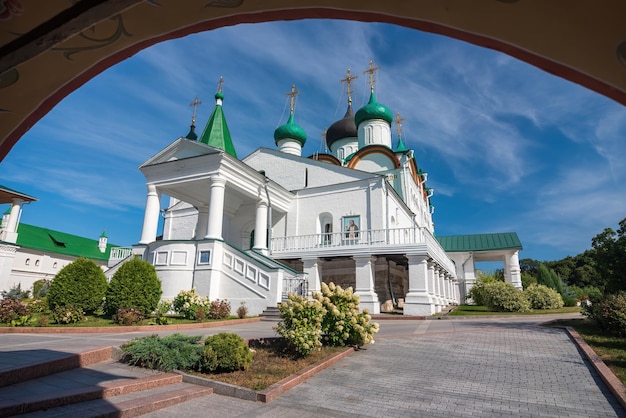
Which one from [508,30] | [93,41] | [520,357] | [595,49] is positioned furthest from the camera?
[520,357]

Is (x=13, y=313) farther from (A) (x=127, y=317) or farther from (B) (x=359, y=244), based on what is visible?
(B) (x=359, y=244)

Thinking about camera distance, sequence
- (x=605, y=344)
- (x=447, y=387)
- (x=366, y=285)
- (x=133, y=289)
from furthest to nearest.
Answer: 1. (x=366, y=285)
2. (x=133, y=289)
3. (x=605, y=344)
4. (x=447, y=387)

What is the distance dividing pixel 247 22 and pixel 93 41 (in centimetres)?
83

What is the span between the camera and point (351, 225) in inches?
791

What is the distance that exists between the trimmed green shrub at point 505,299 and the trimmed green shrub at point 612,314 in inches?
299

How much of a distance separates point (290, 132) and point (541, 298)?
845 inches

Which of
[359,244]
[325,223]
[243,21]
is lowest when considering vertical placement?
[243,21]

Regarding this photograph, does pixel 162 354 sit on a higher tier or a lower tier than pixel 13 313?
lower

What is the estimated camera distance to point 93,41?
200 centimetres

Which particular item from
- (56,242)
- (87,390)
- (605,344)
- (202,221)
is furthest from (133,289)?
(56,242)

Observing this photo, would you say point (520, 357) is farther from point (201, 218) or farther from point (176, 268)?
point (201, 218)

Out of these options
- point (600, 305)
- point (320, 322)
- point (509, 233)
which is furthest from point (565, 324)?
point (509, 233)

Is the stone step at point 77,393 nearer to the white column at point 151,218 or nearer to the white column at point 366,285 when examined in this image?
the white column at point 366,285

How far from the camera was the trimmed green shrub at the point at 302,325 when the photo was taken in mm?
6780
